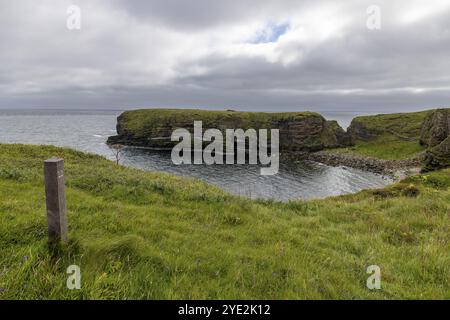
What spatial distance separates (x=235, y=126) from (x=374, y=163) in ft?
223

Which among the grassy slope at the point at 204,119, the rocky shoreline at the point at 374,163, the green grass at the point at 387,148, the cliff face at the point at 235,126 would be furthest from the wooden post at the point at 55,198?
the grassy slope at the point at 204,119

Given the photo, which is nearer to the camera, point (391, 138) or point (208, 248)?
point (208, 248)

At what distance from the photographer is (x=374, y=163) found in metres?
88.0

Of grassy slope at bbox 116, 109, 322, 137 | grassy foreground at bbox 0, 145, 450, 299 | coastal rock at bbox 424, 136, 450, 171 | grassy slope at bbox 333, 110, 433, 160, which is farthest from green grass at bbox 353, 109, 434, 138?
grassy foreground at bbox 0, 145, 450, 299

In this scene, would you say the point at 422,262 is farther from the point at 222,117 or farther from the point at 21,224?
the point at 222,117

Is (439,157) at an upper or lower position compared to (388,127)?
lower

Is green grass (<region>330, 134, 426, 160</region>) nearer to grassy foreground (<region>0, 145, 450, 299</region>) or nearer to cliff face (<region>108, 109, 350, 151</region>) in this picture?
cliff face (<region>108, 109, 350, 151</region>)

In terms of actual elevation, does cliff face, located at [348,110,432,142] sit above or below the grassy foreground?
above

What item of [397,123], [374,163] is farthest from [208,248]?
[397,123]

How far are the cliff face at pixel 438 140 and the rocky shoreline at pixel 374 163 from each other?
5975mm

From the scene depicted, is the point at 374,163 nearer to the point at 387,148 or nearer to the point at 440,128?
the point at 440,128

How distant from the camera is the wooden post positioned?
15.5 feet

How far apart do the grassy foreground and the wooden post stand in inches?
12.7

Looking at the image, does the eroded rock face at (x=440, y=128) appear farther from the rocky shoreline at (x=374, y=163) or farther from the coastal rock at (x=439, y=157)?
the coastal rock at (x=439, y=157)
